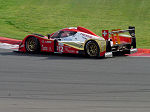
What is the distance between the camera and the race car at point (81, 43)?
41.0ft

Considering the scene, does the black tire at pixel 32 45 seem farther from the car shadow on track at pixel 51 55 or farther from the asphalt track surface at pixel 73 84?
the asphalt track surface at pixel 73 84

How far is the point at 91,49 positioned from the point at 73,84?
4.12 metres

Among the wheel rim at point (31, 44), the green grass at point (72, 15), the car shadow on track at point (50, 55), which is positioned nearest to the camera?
the car shadow on track at point (50, 55)

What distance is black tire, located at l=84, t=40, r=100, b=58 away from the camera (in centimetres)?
1248

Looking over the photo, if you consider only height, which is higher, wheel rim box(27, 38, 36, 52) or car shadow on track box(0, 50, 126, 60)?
wheel rim box(27, 38, 36, 52)

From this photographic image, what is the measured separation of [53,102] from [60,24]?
675 inches

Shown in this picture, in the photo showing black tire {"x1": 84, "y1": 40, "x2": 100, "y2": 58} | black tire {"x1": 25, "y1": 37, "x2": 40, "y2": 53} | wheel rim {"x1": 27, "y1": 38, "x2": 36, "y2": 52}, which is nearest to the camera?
black tire {"x1": 84, "y1": 40, "x2": 100, "y2": 58}

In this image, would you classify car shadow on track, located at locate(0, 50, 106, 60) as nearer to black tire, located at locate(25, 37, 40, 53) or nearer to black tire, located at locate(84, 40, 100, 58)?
black tire, located at locate(25, 37, 40, 53)

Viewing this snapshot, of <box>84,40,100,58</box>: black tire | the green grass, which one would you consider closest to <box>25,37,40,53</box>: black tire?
<box>84,40,100,58</box>: black tire

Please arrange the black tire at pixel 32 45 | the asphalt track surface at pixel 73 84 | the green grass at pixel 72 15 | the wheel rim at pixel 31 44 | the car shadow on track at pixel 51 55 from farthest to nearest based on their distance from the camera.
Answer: the green grass at pixel 72 15 < the wheel rim at pixel 31 44 < the black tire at pixel 32 45 < the car shadow on track at pixel 51 55 < the asphalt track surface at pixel 73 84

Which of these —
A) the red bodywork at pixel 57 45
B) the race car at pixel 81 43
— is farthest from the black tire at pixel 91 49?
the red bodywork at pixel 57 45

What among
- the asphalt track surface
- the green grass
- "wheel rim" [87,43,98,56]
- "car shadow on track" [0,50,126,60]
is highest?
the green grass

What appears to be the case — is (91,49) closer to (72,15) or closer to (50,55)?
(50,55)

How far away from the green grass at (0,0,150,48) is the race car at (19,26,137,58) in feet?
16.8
